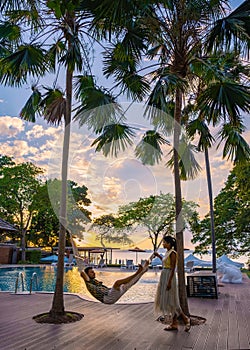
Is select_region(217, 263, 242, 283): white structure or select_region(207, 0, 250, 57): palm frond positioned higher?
select_region(207, 0, 250, 57): palm frond

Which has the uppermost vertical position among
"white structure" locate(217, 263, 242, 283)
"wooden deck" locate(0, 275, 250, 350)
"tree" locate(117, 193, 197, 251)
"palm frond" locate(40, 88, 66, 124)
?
"palm frond" locate(40, 88, 66, 124)

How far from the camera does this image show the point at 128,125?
245 inches

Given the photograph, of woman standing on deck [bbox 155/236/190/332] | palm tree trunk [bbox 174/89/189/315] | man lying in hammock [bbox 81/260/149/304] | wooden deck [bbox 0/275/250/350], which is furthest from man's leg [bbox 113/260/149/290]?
palm tree trunk [bbox 174/89/189/315]

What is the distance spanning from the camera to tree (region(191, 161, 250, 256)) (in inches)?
554

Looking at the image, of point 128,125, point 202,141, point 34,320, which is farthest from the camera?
point 202,141

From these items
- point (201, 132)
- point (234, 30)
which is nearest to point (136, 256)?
point (201, 132)

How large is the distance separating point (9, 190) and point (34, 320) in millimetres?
17982

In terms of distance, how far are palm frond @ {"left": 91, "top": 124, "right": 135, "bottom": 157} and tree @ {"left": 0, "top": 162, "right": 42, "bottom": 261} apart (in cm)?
1654

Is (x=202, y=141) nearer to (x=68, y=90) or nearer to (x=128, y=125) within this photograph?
(x=128, y=125)

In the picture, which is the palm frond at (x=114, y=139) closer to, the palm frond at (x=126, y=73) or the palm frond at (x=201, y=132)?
the palm frond at (x=126, y=73)

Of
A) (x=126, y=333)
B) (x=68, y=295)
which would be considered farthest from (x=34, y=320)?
(x=68, y=295)

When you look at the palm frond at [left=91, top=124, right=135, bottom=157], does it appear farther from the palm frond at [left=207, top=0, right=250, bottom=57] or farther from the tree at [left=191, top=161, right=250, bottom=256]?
the tree at [left=191, top=161, right=250, bottom=256]

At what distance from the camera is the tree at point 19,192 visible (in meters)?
21.6

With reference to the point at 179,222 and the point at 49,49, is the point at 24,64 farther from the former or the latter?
the point at 179,222
